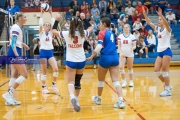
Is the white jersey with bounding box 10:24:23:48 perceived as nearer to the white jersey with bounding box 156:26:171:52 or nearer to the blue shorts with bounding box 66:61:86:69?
the blue shorts with bounding box 66:61:86:69

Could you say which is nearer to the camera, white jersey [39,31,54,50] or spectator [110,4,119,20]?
white jersey [39,31,54,50]

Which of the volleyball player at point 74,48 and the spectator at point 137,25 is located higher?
the spectator at point 137,25

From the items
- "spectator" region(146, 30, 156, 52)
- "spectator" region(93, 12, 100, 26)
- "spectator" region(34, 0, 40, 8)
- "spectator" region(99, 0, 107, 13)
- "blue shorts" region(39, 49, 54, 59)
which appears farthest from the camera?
"spectator" region(99, 0, 107, 13)

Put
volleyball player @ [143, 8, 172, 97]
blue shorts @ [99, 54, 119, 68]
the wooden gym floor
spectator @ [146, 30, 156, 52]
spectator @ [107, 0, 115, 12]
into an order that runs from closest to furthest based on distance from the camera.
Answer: the wooden gym floor, blue shorts @ [99, 54, 119, 68], volleyball player @ [143, 8, 172, 97], spectator @ [146, 30, 156, 52], spectator @ [107, 0, 115, 12]

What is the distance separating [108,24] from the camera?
639 cm

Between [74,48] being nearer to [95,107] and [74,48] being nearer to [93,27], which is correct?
[95,107]

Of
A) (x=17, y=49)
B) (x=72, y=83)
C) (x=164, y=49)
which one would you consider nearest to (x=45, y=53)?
(x=17, y=49)

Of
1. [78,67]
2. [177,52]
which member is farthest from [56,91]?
[177,52]

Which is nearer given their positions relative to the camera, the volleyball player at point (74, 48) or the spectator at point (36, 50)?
the volleyball player at point (74, 48)

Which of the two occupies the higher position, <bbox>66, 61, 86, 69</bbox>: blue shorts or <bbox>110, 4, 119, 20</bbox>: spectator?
<bbox>110, 4, 119, 20</bbox>: spectator

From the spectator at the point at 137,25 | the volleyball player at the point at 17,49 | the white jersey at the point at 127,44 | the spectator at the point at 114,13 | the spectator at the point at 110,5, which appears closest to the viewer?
the volleyball player at the point at 17,49

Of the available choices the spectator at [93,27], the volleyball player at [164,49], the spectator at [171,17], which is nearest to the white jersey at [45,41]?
the volleyball player at [164,49]

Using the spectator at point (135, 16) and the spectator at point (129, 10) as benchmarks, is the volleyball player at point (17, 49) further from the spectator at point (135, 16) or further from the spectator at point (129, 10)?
the spectator at point (129, 10)

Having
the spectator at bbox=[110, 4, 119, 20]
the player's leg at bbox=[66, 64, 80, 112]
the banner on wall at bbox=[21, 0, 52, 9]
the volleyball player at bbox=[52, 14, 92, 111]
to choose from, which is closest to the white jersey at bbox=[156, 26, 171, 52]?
the volleyball player at bbox=[52, 14, 92, 111]
